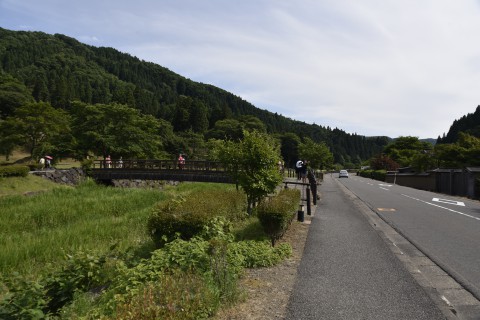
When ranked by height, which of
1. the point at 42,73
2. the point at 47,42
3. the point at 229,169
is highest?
the point at 47,42

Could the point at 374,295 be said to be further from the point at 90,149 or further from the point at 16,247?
the point at 90,149

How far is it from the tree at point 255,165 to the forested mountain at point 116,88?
66.8 m

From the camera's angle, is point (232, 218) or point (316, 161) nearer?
point (232, 218)

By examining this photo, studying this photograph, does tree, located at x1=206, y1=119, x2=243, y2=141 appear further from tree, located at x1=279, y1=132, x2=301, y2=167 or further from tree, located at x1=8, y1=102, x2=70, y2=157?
tree, located at x1=8, y1=102, x2=70, y2=157

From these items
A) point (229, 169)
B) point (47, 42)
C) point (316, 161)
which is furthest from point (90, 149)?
point (47, 42)

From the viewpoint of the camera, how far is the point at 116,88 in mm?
138125

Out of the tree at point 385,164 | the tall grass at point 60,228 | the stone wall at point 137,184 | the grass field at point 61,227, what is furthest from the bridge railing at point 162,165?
the tree at point 385,164

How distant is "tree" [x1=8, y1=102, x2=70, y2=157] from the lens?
42219 millimetres

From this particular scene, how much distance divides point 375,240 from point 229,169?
220 inches

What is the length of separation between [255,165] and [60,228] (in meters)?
7.16

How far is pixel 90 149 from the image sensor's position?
43.4 meters

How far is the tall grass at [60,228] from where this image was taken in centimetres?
858

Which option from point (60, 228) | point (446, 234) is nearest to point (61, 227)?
point (60, 228)

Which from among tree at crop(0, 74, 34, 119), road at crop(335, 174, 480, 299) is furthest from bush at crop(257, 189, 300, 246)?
tree at crop(0, 74, 34, 119)
